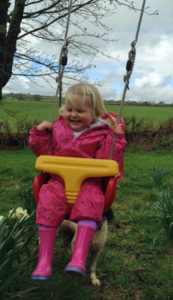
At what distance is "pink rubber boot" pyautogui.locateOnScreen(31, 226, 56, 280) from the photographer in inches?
72.1

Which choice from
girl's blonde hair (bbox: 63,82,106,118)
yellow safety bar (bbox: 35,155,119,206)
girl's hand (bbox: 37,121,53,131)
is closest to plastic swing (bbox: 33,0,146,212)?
yellow safety bar (bbox: 35,155,119,206)

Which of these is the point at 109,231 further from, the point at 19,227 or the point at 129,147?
the point at 129,147

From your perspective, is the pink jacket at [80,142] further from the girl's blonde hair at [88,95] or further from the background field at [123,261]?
the background field at [123,261]

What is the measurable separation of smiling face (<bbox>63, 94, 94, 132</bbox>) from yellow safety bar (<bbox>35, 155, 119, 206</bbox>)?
38 cm

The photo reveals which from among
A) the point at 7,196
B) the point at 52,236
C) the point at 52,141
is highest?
the point at 52,141

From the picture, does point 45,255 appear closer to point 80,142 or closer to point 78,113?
point 80,142

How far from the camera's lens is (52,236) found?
2.04 m

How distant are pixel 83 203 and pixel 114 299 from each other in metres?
0.91

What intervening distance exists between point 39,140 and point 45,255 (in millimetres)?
969

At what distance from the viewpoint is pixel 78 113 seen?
2.38 meters

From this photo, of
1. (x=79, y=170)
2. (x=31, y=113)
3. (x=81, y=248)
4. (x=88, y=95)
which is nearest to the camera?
(x=81, y=248)

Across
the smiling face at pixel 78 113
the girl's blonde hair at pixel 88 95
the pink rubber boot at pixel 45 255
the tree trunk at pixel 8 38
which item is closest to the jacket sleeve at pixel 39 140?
the smiling face at pixel 78 113

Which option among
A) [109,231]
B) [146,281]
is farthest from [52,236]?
[109,231]

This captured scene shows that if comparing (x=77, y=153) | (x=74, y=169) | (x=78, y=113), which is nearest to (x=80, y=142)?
(x=77, y=153)
